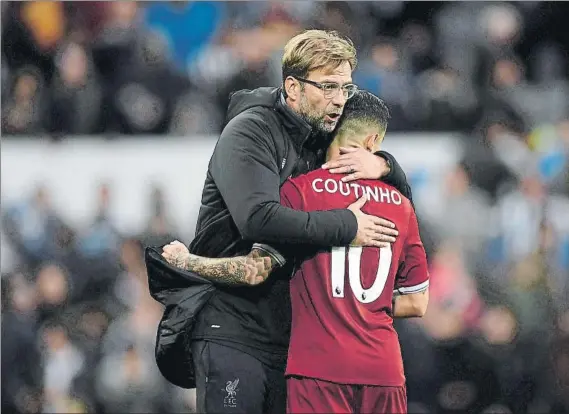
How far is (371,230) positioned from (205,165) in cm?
512

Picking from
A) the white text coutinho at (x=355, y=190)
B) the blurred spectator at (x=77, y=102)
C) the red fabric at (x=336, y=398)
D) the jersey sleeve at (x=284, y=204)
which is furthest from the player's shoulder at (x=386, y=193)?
the blurred spectator at (x=77, y=102)

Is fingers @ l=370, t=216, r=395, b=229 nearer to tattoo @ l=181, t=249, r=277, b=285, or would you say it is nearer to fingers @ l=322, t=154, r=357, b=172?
fingers @ l=322, t=154, r=357, b=172

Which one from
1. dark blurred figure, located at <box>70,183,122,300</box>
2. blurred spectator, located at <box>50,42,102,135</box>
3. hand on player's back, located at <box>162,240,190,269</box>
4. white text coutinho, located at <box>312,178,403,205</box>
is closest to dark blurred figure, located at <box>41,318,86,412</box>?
dark blurred figure, located at <box>70,183,122,300</box>

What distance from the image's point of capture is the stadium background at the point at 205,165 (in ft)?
25.2

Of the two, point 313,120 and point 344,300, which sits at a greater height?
point 313,120

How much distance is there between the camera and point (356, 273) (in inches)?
132

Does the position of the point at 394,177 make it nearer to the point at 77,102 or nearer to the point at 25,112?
the point at 77,102

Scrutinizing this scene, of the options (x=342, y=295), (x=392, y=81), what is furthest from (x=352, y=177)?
(x=392, y=81)

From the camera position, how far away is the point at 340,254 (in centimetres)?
337

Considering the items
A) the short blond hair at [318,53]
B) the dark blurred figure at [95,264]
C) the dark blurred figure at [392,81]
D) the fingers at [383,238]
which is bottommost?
the dark blurred figure at [95,264]

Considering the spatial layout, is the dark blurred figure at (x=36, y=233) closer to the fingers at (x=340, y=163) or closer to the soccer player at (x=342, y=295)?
the soccer player at (x=342, y=295)

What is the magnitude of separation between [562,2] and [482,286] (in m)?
2.46

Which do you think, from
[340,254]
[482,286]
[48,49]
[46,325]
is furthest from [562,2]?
[340,254]

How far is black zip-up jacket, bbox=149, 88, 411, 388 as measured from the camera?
10.8 feet
